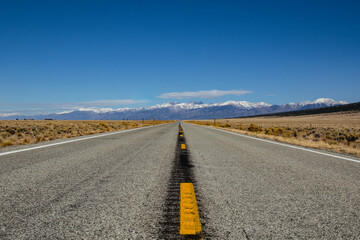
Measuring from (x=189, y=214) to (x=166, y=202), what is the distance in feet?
1.47

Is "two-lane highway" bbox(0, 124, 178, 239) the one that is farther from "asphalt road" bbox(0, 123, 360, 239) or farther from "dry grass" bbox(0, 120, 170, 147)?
"dry grass" bbox(0, 120, 170, 147)

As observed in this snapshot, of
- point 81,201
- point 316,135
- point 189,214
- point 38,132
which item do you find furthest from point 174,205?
point 316,135

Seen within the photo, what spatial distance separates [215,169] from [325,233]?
2.57m

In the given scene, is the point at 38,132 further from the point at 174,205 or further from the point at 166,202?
the point at 174,205

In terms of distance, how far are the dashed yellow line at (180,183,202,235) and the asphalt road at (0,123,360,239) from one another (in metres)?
0.06

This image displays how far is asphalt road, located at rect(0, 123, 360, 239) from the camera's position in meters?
1.89

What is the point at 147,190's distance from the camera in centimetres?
298

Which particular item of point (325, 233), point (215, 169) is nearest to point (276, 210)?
point (325, 233)

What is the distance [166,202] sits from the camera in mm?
2516

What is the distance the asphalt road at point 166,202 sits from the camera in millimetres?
1887

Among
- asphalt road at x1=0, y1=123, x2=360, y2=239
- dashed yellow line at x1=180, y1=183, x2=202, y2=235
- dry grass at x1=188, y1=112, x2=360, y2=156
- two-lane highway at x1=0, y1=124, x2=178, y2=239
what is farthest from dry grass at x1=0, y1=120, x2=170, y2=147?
dry grass at x1=188, y1=112, x2=360, y2=156

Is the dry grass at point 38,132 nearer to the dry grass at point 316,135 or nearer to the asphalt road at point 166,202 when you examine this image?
the asphalt road at point 166,202

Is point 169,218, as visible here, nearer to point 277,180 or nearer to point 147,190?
point 147,190

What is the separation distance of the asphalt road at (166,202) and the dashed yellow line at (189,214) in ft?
0.20
